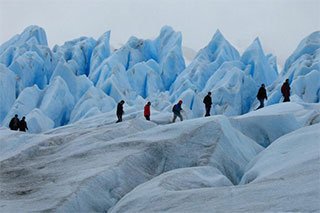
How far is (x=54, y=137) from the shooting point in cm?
1566

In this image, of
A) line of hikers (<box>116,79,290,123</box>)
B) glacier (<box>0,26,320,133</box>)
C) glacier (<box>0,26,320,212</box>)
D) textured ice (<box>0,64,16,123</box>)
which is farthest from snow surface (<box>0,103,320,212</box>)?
textured ice (<box>0,64,16,123</box>)

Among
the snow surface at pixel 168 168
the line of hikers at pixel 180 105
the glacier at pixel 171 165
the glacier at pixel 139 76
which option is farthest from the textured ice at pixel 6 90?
the snow surface at pixel 168 168

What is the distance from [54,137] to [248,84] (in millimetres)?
45514

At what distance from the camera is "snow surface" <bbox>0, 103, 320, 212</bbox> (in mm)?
8094

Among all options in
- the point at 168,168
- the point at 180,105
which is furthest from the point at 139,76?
the point at 168,168

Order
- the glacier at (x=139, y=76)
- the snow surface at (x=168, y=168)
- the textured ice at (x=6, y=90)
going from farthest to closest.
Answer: the textured ice at (x=6, y=90), the glacier at (x=139, y=76), the snow surface at (x=168, y=168)

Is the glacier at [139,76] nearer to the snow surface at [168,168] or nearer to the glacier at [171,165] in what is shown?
the glacier at [171,165]

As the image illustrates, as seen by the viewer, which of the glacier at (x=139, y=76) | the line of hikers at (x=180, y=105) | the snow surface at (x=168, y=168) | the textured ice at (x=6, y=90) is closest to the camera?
the snow surface at (x=168, y=168)

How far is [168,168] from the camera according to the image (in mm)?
12523

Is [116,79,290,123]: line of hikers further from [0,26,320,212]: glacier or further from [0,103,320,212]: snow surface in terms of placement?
[0,103,320,212]: snow surface

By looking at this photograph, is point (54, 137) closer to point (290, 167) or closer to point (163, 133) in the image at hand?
point (163, 133)

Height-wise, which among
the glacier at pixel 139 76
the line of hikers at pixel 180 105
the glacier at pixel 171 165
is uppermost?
the glacier at pixel 171 165

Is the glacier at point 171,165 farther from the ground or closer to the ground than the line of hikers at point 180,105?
farther from the ground

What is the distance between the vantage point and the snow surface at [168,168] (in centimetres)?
809
